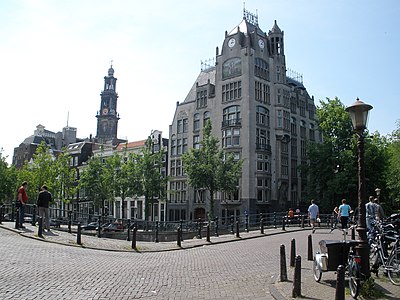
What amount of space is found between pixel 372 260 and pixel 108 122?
12153 cm

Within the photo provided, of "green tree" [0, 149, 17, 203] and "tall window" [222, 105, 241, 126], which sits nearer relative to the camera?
"tall window" [222, 105, 241, 126]

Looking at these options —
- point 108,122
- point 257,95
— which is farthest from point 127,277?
point 108,122

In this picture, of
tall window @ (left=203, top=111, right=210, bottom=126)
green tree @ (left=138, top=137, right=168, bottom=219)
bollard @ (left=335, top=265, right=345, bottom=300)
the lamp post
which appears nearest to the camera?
bollard @ (left=335, top=265, right=345, bottom=300)

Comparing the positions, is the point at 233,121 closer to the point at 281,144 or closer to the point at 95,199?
the point at 281,144

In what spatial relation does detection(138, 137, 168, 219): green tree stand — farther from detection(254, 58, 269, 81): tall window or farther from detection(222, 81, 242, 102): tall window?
detection(254, 58, 269, 81): tall window

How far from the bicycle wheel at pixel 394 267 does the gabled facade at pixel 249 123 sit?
37369 mm

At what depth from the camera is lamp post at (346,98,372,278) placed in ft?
28.0

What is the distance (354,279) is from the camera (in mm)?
7961

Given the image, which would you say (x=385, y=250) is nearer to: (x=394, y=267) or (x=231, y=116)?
(x=394, y=267)

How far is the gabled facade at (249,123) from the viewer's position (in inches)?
1906

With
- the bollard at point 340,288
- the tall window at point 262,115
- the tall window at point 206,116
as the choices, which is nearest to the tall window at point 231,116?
A: the tall window at point 262,115

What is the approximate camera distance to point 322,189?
45.6 metres

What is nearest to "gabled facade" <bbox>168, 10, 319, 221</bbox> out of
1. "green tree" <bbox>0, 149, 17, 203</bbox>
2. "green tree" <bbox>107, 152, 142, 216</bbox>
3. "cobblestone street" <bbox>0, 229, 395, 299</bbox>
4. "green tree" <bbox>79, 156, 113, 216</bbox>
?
"green tree" <bbox>107, 152, 142, 216</bbox>

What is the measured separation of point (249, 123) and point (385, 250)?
38.5 m
